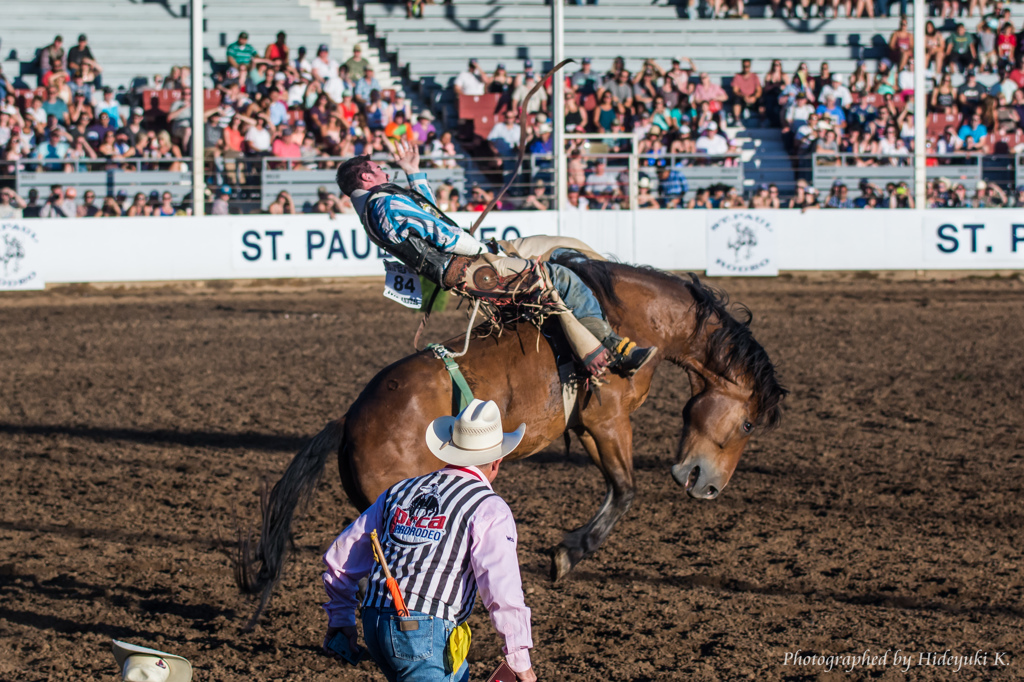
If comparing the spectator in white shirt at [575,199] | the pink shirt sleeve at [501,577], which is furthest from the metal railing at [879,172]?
the pink shirt sleeve at [501,577]

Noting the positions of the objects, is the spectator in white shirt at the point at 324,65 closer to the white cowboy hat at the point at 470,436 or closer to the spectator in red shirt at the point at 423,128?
the spectator in red shirt at the point at 423,128

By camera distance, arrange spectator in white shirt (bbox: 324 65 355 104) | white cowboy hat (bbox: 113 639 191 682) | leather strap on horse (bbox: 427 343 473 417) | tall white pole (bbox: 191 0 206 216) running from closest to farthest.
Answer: white cowboy hat (bbox: 113 639 191 682) → leather strap on horse (bbox: 427 343 473 417) → tall white pole (bbox: 191 0 206 216) → spectator in white shirt (bbox: 324 65 355 104)

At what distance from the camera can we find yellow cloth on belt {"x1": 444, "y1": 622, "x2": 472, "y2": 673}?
2830 millimetres

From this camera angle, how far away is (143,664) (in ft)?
8.59

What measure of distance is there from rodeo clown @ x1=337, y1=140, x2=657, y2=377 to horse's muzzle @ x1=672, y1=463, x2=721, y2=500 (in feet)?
2.07

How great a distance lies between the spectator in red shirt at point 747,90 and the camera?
2183 centimetres

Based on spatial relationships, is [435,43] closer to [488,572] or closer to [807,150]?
[807,150]

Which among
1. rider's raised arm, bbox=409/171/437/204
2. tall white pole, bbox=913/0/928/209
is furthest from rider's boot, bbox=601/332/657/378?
tall white pole, bbox=913/0/928/209

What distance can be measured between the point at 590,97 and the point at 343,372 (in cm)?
1168

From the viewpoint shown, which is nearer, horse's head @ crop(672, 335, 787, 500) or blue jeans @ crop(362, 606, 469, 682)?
blue jeans @ crop(362, 606, 469, 682)

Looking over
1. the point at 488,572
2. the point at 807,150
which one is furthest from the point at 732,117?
the point at 488,572

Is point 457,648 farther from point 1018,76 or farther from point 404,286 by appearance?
point 1018,76

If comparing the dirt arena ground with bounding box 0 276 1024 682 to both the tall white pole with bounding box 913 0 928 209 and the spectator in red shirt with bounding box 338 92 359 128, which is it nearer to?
the tall white pole with bounding box 913 0 928 209

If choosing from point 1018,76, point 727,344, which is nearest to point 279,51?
point 1018,76
